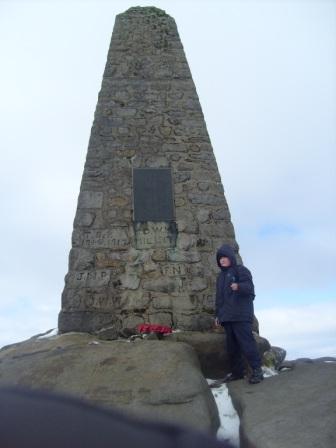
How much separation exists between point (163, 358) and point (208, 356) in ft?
2.63

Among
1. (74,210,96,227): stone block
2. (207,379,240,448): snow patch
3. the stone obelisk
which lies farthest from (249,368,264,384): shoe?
(74,210,96,227): stone block

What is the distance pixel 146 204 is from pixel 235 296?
2.06 m

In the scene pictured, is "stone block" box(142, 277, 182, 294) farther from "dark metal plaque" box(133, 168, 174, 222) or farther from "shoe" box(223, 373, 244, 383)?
"shoe" box(223, 373, 244, 383)

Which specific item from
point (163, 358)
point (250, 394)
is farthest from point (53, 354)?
point (250, 394)

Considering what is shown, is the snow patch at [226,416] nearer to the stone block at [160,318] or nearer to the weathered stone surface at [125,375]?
the weathered stone surface at [125,375]

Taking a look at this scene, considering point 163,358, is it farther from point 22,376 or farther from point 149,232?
point 149,232

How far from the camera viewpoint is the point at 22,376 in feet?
14.4

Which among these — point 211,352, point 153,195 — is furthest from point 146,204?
point 211,352

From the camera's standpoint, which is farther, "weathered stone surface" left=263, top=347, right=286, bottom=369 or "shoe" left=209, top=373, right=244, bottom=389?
"weathered stone surface" left=263, top=347, right=286, bottom=369

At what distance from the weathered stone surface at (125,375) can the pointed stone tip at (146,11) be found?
5598 mm

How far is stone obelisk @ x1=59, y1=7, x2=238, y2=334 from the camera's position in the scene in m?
5.71

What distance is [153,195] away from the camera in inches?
249

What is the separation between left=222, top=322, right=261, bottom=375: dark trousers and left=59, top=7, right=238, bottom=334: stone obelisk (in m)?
0.69

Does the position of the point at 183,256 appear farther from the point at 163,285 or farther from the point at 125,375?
the point at 125,375
